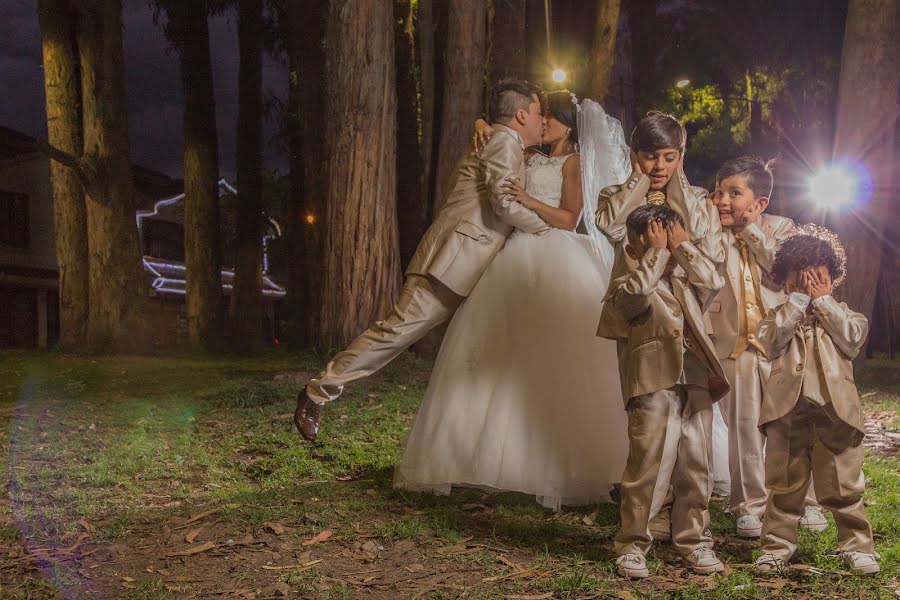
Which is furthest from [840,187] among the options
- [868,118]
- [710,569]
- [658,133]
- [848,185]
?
[710,569]

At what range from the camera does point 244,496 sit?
529 cm

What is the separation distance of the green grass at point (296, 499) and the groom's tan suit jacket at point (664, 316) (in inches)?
35.3

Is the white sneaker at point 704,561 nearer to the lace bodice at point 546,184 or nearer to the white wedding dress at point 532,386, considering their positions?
the white wedding dress at point 532,386

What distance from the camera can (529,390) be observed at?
15.9ft

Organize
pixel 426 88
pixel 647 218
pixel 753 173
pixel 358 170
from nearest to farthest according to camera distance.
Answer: pixel 647 218 → pixel 753 173 → pixel 358 170 → pixel 426 88

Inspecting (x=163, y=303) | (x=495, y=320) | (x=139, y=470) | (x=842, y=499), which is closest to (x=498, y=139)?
(x=495, y=320)

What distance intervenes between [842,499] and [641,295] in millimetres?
1289

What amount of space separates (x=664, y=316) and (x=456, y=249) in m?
1.64

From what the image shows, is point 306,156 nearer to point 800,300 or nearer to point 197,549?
point 197,549

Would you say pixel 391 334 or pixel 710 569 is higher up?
pixel 391 334

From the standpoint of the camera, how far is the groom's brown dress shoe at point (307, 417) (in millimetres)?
5160

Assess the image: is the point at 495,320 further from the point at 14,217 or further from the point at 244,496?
the point at 14,217

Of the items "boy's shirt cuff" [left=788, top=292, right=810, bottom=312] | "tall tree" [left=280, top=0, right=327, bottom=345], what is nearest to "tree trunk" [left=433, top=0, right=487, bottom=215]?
"tall tree" [left=280, top=0, right=327, bottom=345]

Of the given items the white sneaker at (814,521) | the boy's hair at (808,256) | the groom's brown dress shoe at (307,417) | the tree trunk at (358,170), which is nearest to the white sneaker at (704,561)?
the white sneaker at (814,521)
